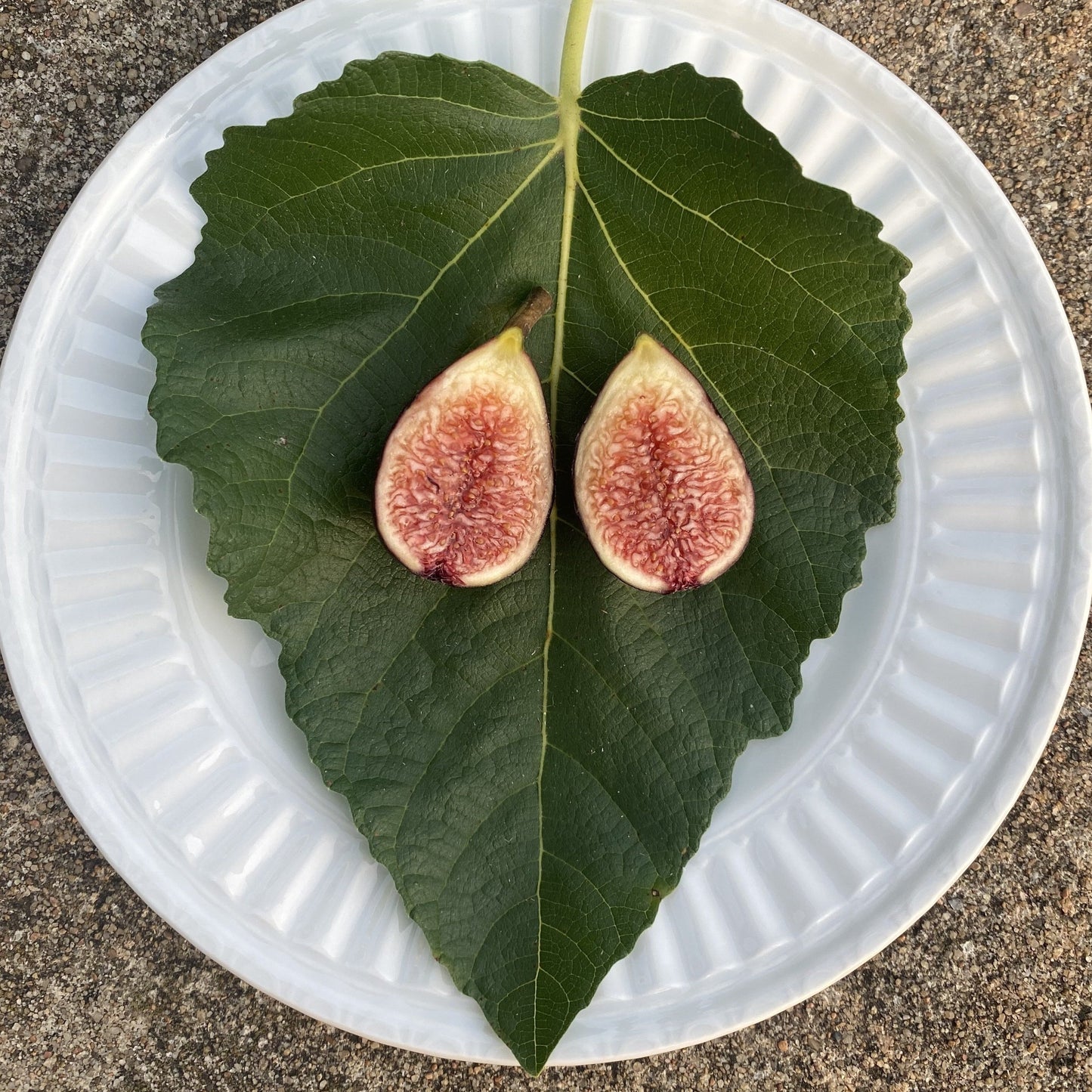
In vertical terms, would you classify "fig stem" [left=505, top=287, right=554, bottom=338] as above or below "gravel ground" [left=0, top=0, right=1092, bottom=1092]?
above

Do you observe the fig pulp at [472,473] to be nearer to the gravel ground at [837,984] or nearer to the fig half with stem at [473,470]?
the fig half with stem at [473,470]

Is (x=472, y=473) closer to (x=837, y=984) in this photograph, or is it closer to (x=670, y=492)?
(x=670, y=492)

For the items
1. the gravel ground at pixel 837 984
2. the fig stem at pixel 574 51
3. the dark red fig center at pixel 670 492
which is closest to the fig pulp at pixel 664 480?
the dark red fig center at pixel 670 492

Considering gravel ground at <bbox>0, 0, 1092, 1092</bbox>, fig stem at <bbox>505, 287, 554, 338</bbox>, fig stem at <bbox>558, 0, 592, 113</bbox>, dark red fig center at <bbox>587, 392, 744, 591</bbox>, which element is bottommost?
gravel ground at <bbox>0, 0, 1092, 1092</bbox>

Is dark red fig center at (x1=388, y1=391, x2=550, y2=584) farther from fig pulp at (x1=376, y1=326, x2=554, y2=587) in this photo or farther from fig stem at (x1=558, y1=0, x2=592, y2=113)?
fig stem at (x1=558, y1=0, x2=592, y2=113)

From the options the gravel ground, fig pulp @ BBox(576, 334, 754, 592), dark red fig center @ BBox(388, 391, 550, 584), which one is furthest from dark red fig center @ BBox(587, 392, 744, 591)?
the gravel ground

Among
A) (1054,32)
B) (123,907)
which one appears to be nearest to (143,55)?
(123,907)
